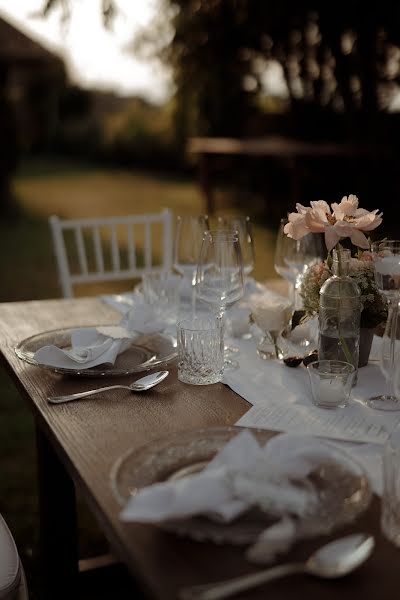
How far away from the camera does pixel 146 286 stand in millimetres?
1941

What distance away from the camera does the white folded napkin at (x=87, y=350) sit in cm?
150

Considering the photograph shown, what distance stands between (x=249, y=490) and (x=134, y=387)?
0.51 m

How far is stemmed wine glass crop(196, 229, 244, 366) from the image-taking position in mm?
1640

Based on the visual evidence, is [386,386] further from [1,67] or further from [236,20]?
[1,67]

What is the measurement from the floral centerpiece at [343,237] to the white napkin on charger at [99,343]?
365 millimetres

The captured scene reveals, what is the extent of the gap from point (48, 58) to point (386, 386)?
9250 millimetres

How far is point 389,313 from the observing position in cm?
130

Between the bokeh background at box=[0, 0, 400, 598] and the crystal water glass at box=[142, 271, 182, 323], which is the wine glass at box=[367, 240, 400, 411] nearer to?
the crystal water glass at box=[142, 271, 182, 323]

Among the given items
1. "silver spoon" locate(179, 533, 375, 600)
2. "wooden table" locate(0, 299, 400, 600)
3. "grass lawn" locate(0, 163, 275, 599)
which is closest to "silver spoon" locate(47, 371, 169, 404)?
"wooden table" locate(0, 299, 400, 600)

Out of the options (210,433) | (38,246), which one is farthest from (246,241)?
(38,246)

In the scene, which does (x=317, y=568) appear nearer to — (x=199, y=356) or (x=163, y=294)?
(x=199, y=356)

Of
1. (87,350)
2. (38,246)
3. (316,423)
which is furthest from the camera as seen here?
(38,246)

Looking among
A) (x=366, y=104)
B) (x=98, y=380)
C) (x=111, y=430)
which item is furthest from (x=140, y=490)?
(x=366, y=104)

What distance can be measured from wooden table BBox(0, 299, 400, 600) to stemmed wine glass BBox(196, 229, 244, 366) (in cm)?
26
